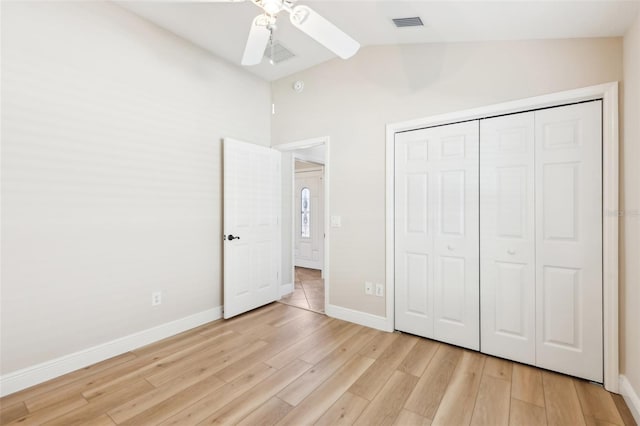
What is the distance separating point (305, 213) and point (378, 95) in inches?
149

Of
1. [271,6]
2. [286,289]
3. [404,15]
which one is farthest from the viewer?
[286,289]

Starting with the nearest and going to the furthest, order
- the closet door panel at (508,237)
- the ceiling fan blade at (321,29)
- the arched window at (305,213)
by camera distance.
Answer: the ceiling fan blade at (321,29)
the closet door panel at (508,237)
the arched window at (305,213)

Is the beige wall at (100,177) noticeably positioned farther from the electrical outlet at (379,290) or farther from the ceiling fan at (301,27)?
the electrical outlet at (379,290)

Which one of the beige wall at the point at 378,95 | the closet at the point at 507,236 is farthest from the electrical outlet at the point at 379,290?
the closet at the point at 507,236

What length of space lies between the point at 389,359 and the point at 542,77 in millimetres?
2535

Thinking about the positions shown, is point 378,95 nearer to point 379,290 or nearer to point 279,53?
point 279,53

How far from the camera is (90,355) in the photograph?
2.31m

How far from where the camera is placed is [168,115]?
9.24 ft

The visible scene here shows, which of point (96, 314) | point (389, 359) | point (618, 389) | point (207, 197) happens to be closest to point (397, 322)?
point (389, 359)

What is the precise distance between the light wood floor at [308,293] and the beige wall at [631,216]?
257 centimetres

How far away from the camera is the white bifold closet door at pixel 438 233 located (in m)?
2.56

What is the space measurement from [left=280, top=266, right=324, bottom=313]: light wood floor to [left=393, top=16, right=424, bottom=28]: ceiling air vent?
3047mm

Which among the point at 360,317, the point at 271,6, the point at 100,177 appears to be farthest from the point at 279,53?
the point at 360,317

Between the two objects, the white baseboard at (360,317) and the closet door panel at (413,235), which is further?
the white baseboard at (360,317)
